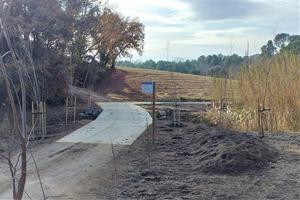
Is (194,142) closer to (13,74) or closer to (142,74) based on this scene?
(13,74)

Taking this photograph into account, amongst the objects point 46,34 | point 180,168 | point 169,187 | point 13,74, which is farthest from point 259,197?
point 46,34

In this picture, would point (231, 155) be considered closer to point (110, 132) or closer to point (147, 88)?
point (147, 88)

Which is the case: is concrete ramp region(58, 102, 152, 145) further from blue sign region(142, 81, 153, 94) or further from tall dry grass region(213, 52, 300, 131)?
tall dry grass region(213, 52, 300, 131)

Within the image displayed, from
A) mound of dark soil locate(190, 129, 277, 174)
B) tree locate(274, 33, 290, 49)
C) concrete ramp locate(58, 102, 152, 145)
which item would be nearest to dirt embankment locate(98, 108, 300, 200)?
mound of dark soil locate(190, 129, 277, 174)

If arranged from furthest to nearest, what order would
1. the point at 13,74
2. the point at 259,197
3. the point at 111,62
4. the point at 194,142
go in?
the point at 111,62 < the point at 13,74 < the point at 194,142 < the point at 259,197

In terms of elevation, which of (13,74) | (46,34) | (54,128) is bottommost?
(54,128)

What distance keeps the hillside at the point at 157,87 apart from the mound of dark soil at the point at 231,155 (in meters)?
29.8

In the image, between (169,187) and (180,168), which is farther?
(180,168)

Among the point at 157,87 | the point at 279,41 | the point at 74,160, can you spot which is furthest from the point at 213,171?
the point at 157,87

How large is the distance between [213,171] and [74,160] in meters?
3.50

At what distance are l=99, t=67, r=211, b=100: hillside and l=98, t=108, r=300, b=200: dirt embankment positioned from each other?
96.2 ft

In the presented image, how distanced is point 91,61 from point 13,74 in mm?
22582

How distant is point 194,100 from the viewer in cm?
3928

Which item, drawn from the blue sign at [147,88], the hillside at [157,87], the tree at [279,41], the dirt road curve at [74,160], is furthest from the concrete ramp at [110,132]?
the hillside at [157,87]
